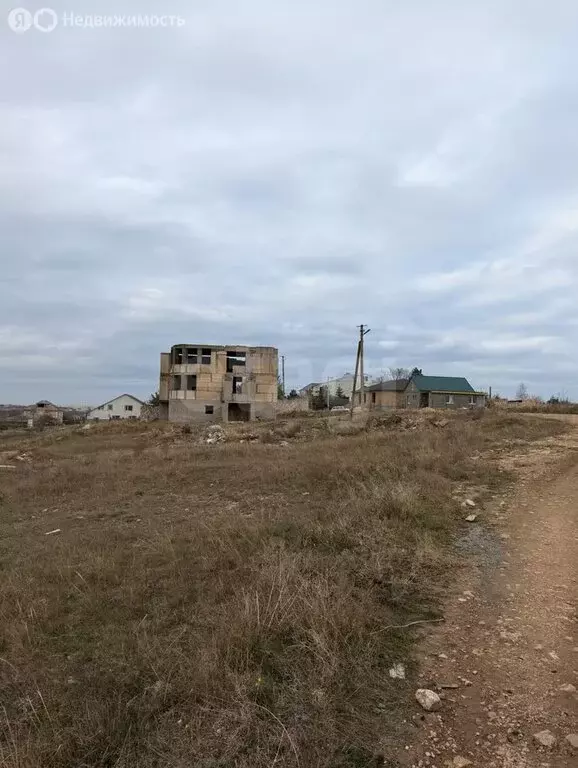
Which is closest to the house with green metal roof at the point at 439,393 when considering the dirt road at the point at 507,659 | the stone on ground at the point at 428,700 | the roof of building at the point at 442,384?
the roof of building at the point at 442,384

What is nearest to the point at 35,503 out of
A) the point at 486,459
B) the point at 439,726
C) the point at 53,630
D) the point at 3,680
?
the point at 53,630

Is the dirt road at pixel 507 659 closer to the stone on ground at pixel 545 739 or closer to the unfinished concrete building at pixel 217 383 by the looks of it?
the stone on ground at pixel 545 739

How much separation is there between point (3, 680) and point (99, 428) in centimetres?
3865

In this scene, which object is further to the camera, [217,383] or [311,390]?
[311,390]

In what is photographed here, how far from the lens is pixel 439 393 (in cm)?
5916

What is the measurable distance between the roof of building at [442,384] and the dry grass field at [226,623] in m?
51.1

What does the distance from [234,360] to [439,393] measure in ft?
77.7

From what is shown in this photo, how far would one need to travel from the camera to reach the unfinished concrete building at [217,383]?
2048 inches

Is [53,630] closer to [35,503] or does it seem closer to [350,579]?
[350,579]

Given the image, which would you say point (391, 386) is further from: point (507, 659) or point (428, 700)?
point (428, 700)

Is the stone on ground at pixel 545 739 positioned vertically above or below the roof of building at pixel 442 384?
below

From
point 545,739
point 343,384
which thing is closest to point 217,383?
point 343,384

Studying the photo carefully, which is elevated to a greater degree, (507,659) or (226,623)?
(226,623)

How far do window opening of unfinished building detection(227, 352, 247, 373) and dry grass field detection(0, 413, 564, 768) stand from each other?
43423 millimetres
